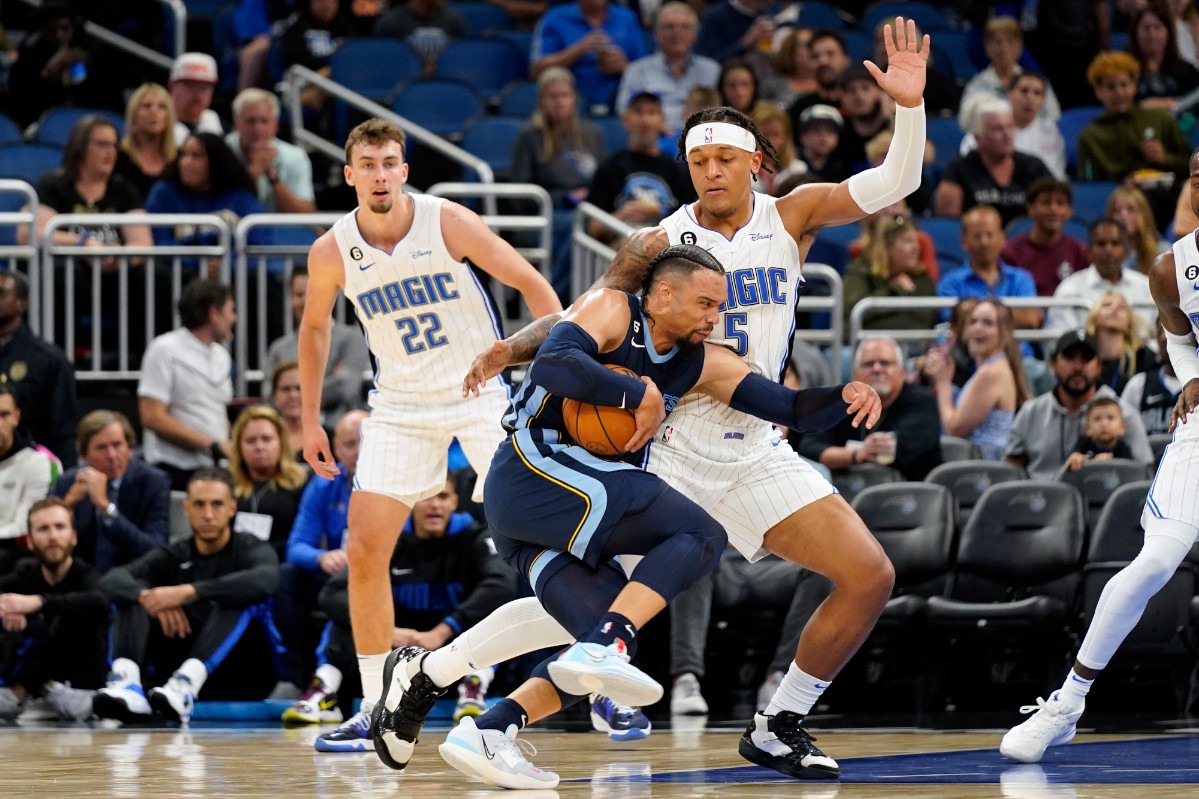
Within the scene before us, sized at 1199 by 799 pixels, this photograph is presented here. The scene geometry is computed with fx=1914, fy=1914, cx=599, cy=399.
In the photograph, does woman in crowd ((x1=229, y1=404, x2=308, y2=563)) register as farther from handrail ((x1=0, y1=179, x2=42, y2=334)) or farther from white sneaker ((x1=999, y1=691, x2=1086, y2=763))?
white sneaker ((x1=999, y1=691, x2=1086, y2=763))

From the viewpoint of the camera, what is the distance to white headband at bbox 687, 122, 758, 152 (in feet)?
20.9

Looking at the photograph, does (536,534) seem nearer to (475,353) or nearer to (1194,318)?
(475,353)

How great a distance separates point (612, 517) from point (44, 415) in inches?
251

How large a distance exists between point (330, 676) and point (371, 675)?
82.1 inches

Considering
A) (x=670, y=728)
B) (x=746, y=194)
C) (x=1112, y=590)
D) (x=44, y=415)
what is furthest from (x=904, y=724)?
(x=44, y=415)

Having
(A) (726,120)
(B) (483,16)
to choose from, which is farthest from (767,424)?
(B) (483,16)

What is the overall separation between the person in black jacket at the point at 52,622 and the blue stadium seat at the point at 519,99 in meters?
5.56

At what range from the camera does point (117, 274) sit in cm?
1173

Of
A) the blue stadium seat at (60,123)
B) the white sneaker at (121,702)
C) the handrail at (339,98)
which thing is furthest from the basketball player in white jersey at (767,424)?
the blue stadium seat at (60,123)

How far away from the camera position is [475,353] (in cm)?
762

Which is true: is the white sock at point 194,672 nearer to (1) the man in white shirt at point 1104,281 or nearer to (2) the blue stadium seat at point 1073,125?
(1) the man in white shirt at point 1104,281

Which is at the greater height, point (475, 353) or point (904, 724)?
point (475, 353)

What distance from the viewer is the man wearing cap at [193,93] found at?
13133mm

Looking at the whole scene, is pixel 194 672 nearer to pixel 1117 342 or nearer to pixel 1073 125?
pixel 1117 342
